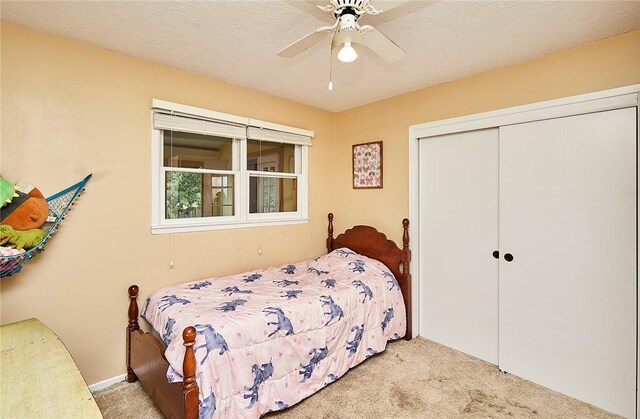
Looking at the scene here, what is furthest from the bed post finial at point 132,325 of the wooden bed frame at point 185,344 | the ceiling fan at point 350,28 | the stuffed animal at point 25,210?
the ceiling fan at point 350,28

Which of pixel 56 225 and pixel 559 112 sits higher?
pixel 559 112

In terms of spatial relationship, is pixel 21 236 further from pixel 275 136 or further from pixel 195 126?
pixel 275 136

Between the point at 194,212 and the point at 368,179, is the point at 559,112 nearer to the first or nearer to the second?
the point at 368,179

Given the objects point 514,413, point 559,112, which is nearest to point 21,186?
point 514,413

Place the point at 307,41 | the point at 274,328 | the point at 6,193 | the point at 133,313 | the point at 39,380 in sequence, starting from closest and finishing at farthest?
1. the point at 39,380
2. the point at 307,41
3. the point at 6,193
4. the point at 274,328
5. the point at 133,313

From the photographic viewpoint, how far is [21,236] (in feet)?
6.01

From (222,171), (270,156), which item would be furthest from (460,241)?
(222,171)

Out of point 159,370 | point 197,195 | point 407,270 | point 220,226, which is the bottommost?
point 159,370

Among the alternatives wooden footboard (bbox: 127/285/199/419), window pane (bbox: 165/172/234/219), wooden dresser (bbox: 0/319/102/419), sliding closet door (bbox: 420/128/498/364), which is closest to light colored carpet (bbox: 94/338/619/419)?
wooden footboard (bbox: 127/285/199/419)

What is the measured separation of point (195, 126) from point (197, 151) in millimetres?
243

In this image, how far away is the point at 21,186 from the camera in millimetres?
1911

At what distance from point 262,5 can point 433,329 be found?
3.04m

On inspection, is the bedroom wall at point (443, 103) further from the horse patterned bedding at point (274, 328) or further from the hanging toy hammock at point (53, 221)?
the hanging toy hammock at point (53, 221)

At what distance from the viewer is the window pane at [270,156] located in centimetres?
320
